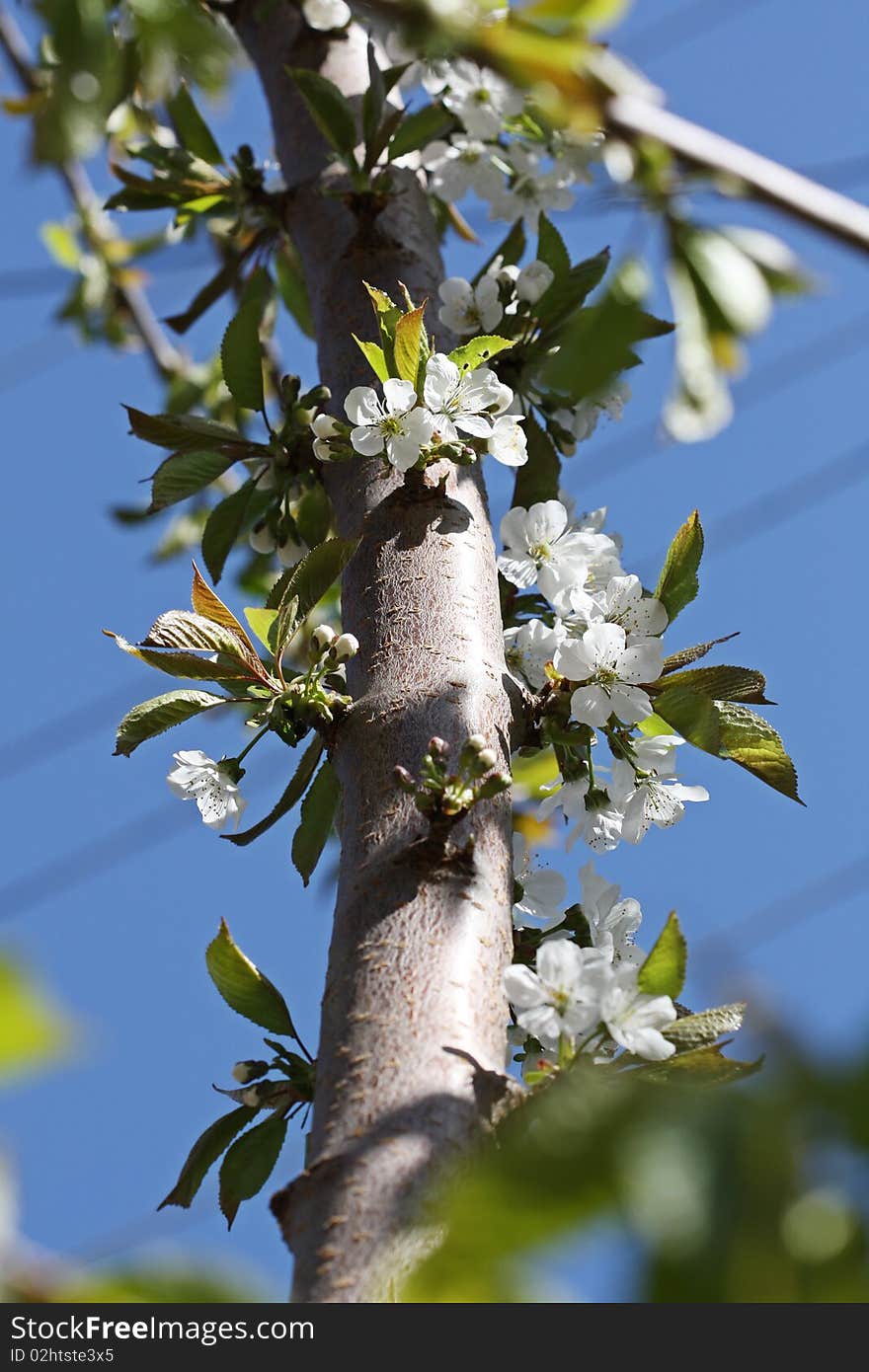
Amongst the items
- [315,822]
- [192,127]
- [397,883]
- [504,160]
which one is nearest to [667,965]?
[397,883]

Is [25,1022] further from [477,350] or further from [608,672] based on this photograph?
[477,350]

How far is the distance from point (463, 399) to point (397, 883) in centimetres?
50

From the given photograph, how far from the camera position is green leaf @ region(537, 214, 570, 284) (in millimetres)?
1436

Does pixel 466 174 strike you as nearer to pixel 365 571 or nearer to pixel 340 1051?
pixel 365 571

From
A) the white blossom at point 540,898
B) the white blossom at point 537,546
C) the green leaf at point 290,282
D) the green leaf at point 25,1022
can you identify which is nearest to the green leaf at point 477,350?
the white blossom at point 537,546

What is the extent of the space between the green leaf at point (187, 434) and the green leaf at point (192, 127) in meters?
0.50

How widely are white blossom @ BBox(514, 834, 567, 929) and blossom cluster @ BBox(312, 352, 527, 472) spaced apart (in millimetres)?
403

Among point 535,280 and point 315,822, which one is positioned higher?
point 535,280

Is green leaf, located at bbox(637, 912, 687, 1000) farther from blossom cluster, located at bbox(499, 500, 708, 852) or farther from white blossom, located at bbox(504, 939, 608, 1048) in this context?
blossom cluster, located at bbox(499, 500, 708, 852)

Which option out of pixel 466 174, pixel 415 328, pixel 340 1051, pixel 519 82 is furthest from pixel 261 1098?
pixel 466 174

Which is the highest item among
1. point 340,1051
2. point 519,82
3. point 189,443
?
point 189,443

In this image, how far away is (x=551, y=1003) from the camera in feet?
3.01

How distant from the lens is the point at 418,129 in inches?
60.3

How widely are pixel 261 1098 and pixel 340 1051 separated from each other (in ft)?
0.73
